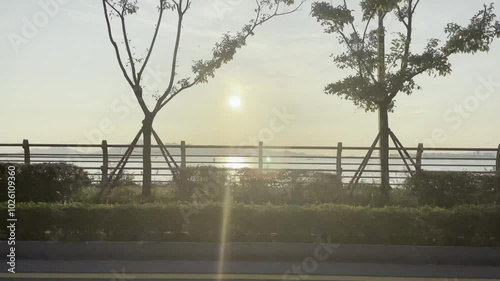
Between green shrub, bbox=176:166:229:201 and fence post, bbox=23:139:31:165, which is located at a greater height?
fence post, bbox=23:139:31:165

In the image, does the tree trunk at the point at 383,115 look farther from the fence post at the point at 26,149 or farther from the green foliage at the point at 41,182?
the fence post at the point at 26,149

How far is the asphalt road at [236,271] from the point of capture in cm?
721

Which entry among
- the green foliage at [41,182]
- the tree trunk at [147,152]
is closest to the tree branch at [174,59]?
the tree trunk at [147,152]

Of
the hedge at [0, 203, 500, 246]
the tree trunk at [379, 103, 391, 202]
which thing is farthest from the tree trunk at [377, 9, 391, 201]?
the hedge at [0, 203, 500, 246]

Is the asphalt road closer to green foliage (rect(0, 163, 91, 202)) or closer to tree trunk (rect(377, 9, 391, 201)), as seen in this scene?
green foliage (rect(0, 163, 91, 202))

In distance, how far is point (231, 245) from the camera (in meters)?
8.34

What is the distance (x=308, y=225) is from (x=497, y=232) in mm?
2883

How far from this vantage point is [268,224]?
8914 mm

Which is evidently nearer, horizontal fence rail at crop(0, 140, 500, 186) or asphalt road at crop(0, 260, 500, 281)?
asphalt road at crop(0, 260, 500, 281)

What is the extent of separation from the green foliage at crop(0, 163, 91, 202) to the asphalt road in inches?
211

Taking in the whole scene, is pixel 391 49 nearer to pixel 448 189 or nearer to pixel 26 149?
pixel 448 189

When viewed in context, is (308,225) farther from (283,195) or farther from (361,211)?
(283,195)

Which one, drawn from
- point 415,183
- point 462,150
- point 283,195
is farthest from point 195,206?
point 462,150

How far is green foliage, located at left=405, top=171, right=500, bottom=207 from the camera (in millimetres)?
12727
